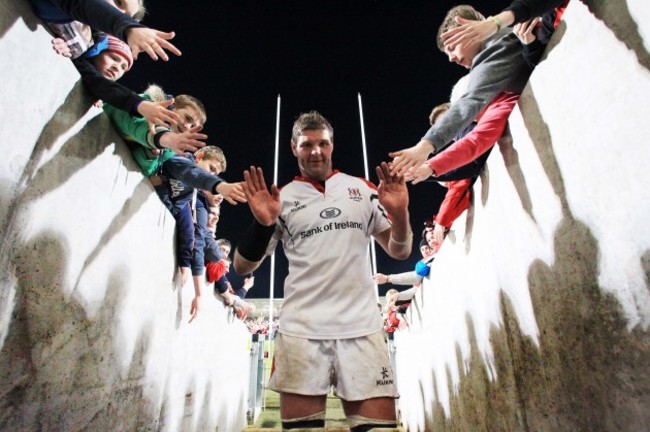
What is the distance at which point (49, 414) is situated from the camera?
1.17 m

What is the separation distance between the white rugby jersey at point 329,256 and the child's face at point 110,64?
99 centimetres

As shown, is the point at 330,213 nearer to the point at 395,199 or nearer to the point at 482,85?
the point at 395,199

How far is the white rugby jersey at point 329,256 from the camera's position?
1.47 metres

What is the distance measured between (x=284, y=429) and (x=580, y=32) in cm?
159

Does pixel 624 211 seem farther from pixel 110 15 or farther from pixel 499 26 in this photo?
pixel 110 15

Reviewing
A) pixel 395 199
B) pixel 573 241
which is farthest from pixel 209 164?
pixel 573 241

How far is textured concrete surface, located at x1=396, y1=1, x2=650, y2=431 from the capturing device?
749mm

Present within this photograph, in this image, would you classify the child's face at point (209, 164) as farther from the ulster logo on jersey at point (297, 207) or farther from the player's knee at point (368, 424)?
the player's knee at point (368, 424)

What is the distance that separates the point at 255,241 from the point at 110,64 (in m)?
1.08

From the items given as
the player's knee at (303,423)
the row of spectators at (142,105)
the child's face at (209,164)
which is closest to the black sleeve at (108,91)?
the row of spectators at (142,105)

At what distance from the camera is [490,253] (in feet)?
5.12

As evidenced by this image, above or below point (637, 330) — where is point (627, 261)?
above

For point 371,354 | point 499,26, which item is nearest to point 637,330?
point 371,354

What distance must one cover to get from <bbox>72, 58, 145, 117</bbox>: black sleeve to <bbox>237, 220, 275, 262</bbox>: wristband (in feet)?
2.23
